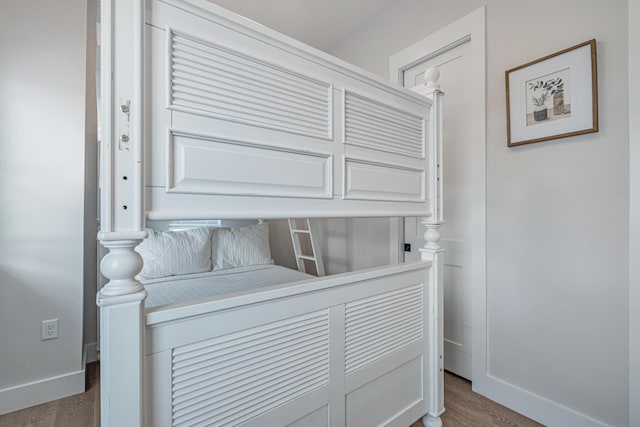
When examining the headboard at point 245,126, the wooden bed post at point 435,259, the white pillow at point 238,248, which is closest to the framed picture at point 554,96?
the wooden bed post at point 435,259

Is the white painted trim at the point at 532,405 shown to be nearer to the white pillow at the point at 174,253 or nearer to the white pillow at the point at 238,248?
the white pillow at the point at 238,248

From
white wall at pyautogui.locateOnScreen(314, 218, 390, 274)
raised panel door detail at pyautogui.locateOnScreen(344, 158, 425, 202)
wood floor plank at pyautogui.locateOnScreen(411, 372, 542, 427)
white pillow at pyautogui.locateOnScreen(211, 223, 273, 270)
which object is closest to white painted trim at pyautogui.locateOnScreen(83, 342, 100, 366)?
white pillow at pyautogui.locateOnScreen(211, 223, 273, 270)

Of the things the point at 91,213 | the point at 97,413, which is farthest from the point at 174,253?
the point at 97,413

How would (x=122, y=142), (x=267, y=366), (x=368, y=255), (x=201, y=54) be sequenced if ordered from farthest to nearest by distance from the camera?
(x=368, y=255) < (x=267, y=366) < (x=201, y=54) < (x=122, y=142)

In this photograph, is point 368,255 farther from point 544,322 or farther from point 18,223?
point 18,223

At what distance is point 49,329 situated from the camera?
1934mm

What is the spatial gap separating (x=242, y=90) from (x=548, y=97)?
162 centimetres

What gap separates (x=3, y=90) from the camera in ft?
5.96

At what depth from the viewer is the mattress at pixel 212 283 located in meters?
1.93

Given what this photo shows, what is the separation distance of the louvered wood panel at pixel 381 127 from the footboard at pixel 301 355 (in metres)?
0.56

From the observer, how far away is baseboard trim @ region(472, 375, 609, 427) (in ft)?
5.04

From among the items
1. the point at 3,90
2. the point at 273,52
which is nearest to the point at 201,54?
the point at 273,52

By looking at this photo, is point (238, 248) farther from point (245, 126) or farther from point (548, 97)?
point (548, 97)

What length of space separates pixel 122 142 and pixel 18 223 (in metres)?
1.79
